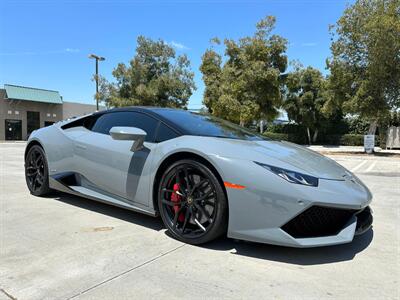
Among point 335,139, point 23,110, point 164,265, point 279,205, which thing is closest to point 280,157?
point 279,205

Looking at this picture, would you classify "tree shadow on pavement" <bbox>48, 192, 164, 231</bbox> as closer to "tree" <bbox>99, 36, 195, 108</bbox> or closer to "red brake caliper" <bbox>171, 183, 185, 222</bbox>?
"red brake caliper" <bbox>171, 183, 185, 222</bbox>

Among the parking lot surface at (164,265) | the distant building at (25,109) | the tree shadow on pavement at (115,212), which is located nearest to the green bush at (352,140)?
the parking lot surface at (164,265)

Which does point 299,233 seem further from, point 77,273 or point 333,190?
point 77,273

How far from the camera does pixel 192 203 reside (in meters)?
2.92

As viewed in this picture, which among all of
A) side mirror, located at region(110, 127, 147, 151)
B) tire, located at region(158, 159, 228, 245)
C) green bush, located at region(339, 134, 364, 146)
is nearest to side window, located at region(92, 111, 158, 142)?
side mirror, located at region(110, 127, 147, 151)

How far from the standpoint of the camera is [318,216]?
256 centimetres

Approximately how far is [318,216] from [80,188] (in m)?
2.66

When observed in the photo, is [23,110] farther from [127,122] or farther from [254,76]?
[127,122]

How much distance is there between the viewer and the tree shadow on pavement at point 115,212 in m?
3.57

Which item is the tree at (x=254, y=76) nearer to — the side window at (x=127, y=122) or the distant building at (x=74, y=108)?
the side window at (x=127, y=122)

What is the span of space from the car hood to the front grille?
29cm

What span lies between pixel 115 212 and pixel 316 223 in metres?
2.37

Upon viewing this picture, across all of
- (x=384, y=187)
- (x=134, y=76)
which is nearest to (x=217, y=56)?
(x=134, y=76)

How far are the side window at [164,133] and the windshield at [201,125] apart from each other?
106mm
